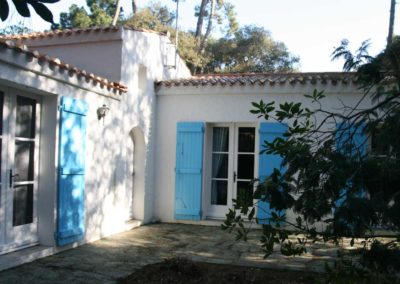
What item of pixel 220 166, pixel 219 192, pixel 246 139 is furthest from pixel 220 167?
pixel 246 139

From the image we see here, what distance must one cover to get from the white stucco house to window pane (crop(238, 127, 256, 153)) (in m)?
0.02

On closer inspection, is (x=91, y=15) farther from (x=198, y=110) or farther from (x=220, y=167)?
(x=220, y=167)

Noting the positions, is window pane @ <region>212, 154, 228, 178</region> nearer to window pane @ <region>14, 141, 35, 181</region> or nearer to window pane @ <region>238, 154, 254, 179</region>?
window pane @ <region>238, 154, 254, 179</region>

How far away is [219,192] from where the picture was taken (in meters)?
9.73

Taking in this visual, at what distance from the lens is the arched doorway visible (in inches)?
366

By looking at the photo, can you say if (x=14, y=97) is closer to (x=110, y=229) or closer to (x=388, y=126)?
(x=110, y=229)

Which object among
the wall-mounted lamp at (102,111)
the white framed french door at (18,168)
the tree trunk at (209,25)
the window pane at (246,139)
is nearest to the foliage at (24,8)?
the white framed french door at (18,168)

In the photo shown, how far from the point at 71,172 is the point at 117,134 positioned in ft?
5.63

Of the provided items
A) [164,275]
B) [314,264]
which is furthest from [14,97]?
[314,264]

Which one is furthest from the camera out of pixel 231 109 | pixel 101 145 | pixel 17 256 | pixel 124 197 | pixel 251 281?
pixel 231 109

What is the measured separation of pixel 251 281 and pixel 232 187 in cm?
443

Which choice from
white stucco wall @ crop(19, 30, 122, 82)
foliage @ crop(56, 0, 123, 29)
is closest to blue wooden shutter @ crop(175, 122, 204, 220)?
white stucco wall @ crop(19, 30, 122, 82)

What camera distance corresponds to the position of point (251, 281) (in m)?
5.14

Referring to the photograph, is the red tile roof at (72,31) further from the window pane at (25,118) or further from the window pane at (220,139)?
the window pane at (25,118)
